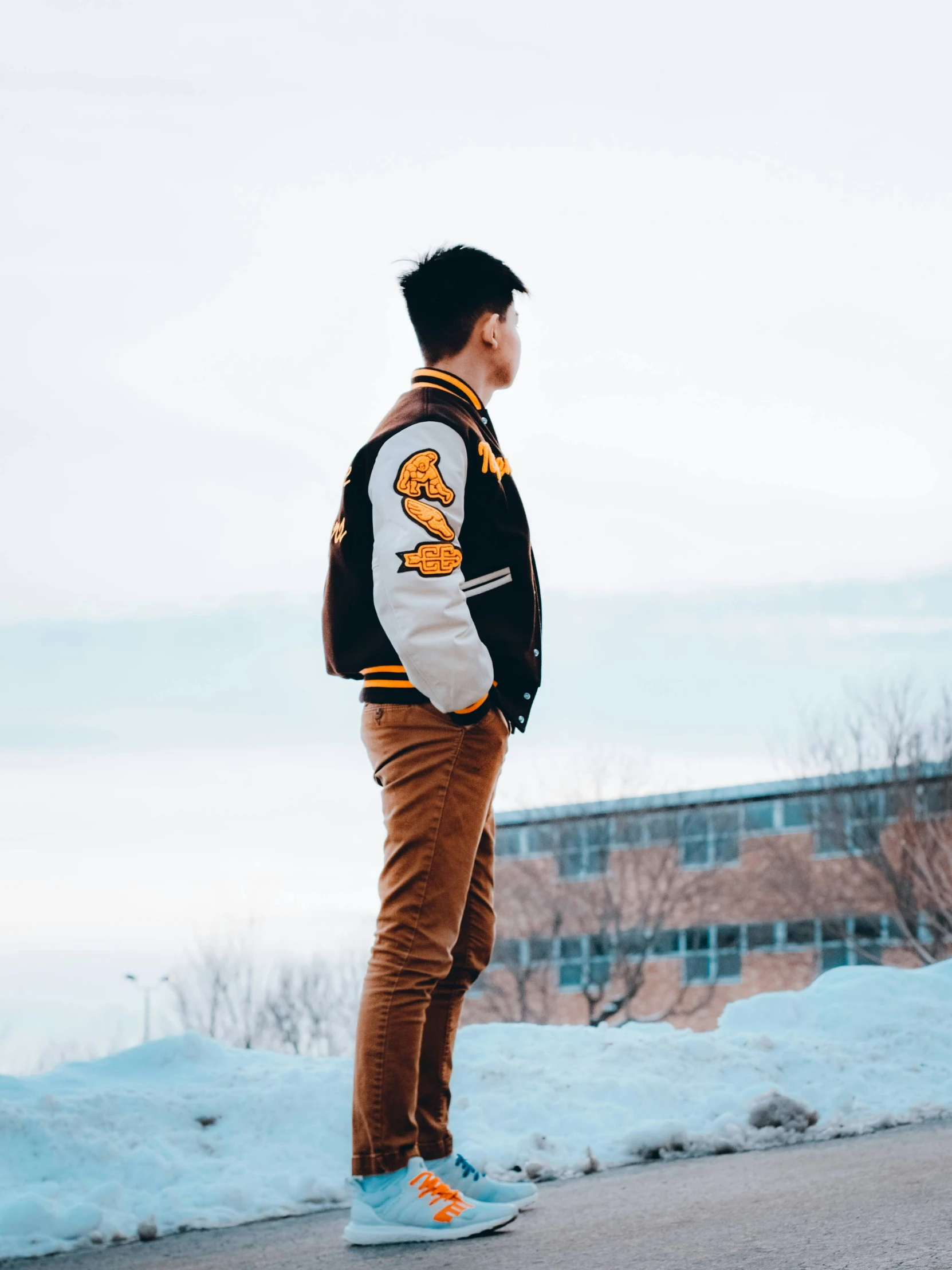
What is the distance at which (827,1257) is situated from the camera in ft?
7.59

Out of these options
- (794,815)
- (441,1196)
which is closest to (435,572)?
(441,1196)

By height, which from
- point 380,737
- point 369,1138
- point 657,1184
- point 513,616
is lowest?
point 657,1184

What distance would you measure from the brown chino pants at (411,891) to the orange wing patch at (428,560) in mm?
316

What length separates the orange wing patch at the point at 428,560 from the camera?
295 centimetres

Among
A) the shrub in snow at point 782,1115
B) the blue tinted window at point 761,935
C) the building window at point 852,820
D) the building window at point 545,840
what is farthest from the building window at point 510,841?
the shrub in snow at point 782,1115

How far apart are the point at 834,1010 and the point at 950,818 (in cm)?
2246

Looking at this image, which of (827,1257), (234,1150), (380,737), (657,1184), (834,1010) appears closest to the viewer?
(827,1257)

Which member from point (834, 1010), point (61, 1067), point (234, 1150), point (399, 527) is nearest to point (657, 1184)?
point (234, 1150)

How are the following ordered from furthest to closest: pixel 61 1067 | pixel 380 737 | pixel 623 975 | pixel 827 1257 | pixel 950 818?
1. pixel 623 975
2. pixel 950 818
3. pixel 61 1067
4. pixel 380 737
5. pixel 827 1257

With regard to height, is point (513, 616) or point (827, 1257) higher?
point (513, 616)

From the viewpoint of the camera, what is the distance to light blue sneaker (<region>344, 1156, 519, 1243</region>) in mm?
2834

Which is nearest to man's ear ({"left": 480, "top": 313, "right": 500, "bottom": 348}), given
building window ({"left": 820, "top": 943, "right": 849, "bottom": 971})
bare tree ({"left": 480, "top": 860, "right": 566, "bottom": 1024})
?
building window ({"left": 820, "top": 943, "right": 849, "bottom": 971})

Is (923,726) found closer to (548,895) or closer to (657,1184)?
(548,895)

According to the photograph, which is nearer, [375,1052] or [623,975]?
[375,1052]
